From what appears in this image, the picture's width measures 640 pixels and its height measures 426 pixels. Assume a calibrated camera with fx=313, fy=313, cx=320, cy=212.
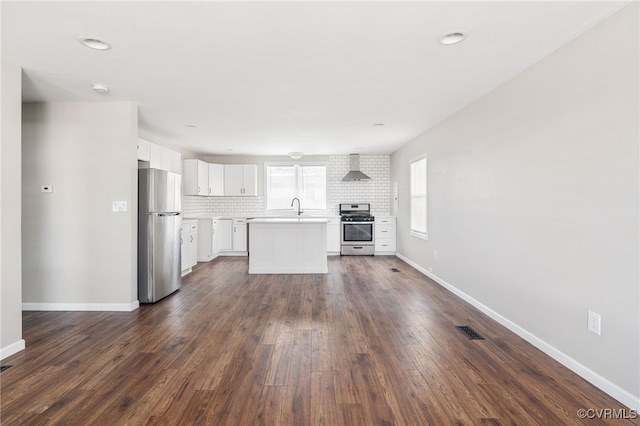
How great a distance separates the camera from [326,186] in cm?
770

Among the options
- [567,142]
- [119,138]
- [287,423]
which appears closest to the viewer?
[287,423]

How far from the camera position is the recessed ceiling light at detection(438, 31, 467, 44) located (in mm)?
2143

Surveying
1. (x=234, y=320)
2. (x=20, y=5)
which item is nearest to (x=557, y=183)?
(x=234, y=320)

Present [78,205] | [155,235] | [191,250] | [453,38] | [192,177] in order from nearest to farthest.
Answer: [453,38]
[78,205]
[155,235]
[191,250]
[192,177]

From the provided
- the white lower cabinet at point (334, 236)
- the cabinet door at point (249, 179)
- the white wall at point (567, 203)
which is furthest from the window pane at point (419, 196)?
the cabinet door at point (249, 179)

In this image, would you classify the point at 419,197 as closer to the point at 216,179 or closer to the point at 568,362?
the point at 568,362

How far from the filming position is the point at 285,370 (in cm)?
225

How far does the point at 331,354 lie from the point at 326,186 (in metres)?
5.52

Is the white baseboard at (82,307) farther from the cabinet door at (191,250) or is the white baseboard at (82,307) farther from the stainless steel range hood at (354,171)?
the stainless steel range hood at (354,171)

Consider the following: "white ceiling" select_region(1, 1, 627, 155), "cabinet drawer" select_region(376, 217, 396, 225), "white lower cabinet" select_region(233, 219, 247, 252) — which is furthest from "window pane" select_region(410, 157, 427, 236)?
"white lower cabinet" select_region(233, 219, 247, 252)

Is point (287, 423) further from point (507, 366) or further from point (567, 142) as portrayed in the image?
point (567, 142)

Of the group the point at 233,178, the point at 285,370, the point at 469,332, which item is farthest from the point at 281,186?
the point at 285,370

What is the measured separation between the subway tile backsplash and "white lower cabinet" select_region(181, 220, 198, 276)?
188 centimetres

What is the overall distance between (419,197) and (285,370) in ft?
13.8
